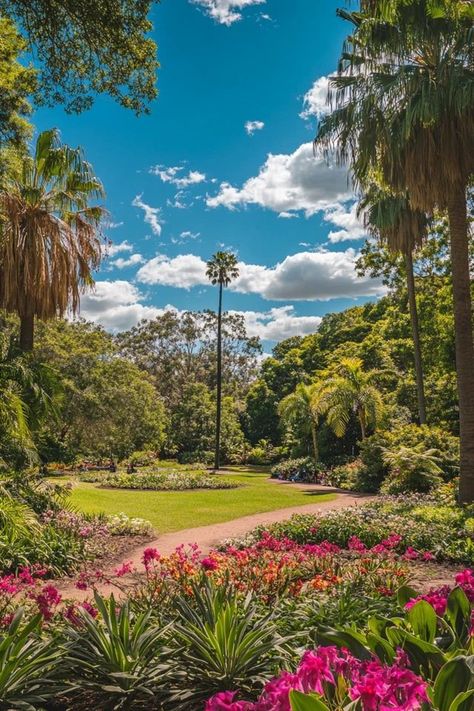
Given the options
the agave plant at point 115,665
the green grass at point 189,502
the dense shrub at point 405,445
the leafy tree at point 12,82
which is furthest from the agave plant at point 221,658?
the dense shrub at point 405,445

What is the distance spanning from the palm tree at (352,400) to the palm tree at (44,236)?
14917 mm

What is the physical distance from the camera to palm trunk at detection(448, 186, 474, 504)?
12180mm

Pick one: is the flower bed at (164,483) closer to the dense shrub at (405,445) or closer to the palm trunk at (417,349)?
the dense shrub at (405,445)

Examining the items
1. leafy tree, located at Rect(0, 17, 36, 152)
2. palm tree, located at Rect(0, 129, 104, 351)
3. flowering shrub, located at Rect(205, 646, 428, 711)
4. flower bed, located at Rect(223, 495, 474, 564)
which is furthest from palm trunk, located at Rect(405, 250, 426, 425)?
flowering shrub, located at Rect(205, 646, 428, 711)

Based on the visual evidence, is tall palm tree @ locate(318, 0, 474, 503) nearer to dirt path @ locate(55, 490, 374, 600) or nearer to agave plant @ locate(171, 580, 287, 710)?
dirt path @ locate(55, 490, 374, 600)

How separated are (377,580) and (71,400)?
2244 centimetres

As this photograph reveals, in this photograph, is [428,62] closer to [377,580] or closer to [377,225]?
[377,225]

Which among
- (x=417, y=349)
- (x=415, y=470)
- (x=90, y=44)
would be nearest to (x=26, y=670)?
(x=90, y=44)

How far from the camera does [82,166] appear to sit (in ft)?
45.0

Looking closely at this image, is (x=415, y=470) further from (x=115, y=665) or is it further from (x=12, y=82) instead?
(x=115, y=665)

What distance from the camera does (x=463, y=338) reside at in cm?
1230

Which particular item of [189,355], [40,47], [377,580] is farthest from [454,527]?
[189,355]

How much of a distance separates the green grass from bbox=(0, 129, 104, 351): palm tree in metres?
4.55

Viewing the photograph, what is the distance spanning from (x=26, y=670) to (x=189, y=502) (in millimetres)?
14329
